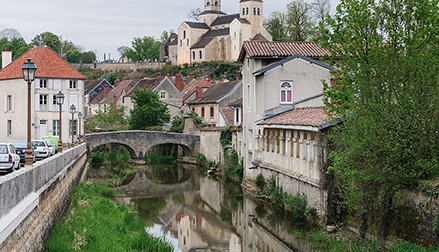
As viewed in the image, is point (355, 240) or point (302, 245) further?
point (302, 245)

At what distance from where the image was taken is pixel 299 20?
7594cm

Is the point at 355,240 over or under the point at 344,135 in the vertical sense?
under

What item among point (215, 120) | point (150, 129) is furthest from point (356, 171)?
point (150, 129)

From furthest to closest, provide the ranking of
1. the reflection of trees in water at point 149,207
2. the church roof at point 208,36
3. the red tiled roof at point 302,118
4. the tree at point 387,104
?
1. the church roof at point 208,36
2. the reflection of trees in water at point 149,207
3. the red tiled roof at point 302,118
4. the tree at point 387,104

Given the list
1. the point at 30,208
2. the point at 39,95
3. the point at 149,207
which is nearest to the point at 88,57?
the point at 39,95

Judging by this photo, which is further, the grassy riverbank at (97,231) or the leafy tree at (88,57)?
the leafy tree at (88,57)

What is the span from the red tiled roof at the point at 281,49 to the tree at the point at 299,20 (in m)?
41.0

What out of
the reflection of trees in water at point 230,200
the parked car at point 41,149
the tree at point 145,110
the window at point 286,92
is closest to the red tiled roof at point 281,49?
the window at point 286,92

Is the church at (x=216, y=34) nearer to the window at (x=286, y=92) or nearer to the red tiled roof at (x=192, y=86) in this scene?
the red tiled roof at (x=192, y=86)

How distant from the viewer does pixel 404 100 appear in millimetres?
16234

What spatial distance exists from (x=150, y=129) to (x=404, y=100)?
46.7 metres

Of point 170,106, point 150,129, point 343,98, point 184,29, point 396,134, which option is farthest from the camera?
point 184,29

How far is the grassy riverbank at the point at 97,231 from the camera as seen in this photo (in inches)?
597

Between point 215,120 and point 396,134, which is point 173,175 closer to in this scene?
point 215,120
